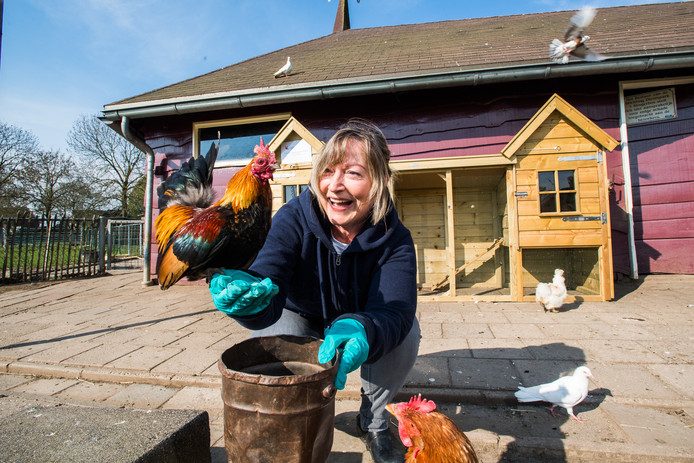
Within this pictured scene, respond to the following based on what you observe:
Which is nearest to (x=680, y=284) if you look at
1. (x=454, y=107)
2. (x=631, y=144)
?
(x=631, y=144)

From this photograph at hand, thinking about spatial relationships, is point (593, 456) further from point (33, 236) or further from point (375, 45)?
point (33, 236)

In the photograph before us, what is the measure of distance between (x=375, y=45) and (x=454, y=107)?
11.6 ft

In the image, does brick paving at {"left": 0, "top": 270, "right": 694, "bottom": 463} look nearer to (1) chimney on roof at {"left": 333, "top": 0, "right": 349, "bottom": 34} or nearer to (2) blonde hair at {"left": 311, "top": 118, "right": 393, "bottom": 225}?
(2) blonde hair at {"left": 311, "top": 118, "right": 393, "bottom": 225}

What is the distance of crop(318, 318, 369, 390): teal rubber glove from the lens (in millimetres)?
1117

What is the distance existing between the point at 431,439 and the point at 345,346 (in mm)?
505

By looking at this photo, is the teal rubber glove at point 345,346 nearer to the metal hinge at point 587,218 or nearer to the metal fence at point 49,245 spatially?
the metal hinge at point 587,218

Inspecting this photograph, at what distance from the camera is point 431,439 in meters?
1.27

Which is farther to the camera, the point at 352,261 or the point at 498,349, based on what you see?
the point at 498,349

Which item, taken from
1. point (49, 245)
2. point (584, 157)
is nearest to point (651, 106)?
point (584, 157)

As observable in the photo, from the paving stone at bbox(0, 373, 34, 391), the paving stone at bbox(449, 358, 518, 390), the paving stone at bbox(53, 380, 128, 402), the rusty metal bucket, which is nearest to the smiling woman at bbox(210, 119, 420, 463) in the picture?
the rusty metal bucket

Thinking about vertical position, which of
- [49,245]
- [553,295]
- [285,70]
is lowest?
[553,295]

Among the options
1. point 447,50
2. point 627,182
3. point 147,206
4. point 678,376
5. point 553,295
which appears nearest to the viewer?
point 678,376

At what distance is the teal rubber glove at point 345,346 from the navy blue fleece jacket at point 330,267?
0.92 feet

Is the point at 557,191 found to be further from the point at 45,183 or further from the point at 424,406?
the point at 45,183
